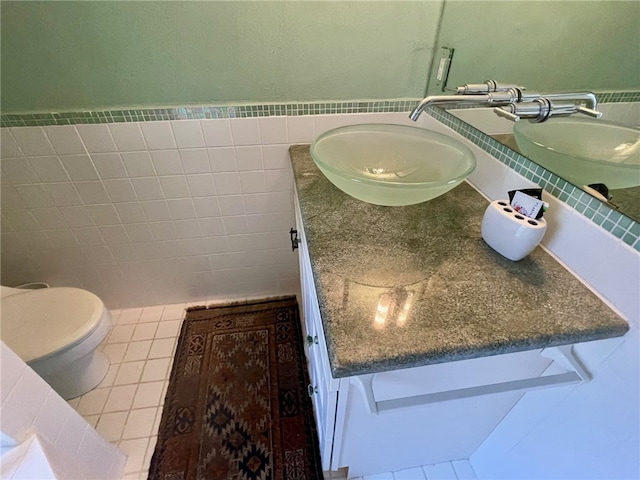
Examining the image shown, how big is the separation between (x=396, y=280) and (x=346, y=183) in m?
0.26

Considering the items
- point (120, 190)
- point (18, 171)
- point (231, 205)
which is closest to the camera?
point (18, 171)

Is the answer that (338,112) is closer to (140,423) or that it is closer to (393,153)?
(393,153)

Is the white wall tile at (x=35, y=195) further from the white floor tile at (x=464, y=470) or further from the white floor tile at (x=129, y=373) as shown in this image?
the white floor tile at (x=464, y=470)

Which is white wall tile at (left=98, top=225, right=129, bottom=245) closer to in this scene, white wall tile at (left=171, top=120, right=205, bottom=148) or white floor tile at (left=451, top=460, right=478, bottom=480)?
white wall tile at (left=171, top=120, right=205, bottom=148)

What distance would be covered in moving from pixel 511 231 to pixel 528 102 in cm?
37

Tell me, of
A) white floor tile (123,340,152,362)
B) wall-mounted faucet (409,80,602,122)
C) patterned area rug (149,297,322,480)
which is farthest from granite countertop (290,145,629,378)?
white floor tile (123,340,152,362)

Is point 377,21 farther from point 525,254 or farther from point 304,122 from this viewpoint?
point 525,254

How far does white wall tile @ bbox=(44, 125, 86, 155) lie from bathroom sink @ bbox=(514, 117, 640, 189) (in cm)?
142

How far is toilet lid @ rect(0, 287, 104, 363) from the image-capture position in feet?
3.42

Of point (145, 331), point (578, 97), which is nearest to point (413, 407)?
point (578, 97)

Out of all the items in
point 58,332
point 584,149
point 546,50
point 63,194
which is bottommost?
point 58,332

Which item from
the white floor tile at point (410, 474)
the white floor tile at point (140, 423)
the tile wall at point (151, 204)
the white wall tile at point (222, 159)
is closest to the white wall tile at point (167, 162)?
the tile wall at point (151, 204)

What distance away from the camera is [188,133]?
1.11m

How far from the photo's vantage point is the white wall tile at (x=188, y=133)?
1085 millimetres
